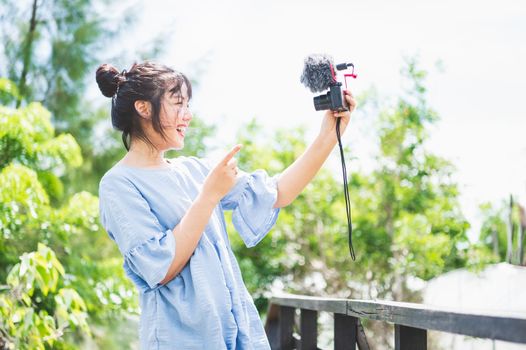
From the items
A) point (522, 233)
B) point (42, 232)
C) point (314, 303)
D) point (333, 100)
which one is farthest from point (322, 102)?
point (42, 232)

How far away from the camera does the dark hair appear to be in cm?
137

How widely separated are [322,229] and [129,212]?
Answer: 4848 mm

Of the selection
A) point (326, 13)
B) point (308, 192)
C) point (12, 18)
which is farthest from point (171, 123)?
point (326, 13)

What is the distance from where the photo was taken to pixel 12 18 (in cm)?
577

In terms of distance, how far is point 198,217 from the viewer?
3.97ft

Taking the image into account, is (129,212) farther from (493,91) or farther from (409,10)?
(493,91)

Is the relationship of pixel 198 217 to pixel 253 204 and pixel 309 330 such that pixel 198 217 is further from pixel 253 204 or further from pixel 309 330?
pixel 309 330

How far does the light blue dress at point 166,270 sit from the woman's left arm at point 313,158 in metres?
0.18

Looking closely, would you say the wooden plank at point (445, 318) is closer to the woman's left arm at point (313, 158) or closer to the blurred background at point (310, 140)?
the woman's left arm at point (313, 158)

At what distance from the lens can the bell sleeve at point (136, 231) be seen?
120cm

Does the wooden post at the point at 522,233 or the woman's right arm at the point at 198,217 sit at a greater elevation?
the woman's right arm at the point at 198,217

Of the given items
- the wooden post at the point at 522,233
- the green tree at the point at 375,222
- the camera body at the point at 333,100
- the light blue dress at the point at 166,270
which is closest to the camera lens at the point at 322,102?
the camera body at the point at 333,100

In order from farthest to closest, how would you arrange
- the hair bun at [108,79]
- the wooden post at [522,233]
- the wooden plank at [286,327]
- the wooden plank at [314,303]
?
the wooden post at [522,233] → the wooden plank at [286,327] → the wooden plank at [314,303] → the hair bun at [108,79]

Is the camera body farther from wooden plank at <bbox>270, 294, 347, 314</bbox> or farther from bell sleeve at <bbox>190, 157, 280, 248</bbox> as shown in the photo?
wooden plank at <bbox>270, 294, 347, 314</bbox>
